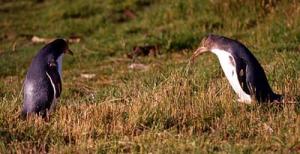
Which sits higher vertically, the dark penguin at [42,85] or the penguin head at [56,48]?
the penguin head at [56,48]

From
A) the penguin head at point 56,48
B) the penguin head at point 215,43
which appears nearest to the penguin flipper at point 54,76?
the penguin head at point 56,48

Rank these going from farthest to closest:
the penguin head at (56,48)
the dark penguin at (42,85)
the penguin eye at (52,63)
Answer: the penguin head at (56,48)
the penguin eye at (52,63)
the dark penguin at (42,85)

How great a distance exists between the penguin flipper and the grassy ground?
0.18 metres

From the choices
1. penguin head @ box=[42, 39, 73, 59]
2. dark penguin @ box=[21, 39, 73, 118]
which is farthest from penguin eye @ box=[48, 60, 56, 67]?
penguin head @ box=[42, 39, 73, 59]

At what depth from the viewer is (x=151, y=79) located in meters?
9.48

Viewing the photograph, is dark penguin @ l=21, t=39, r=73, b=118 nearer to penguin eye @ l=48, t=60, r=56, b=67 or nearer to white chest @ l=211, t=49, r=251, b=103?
penguin eye @ l=48, t=60, r=56, b=67

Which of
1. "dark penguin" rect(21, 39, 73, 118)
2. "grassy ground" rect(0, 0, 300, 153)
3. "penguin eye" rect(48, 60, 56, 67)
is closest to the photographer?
"grassy ground" rect(0, 0, 300, 153)

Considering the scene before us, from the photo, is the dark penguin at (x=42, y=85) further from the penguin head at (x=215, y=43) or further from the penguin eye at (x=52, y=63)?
the penguin head at (x=215, y=43)

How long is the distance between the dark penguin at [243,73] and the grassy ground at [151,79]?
19cm

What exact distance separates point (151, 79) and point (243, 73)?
191 cm

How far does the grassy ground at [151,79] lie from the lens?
6738mm

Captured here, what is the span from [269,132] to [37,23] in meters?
9.69

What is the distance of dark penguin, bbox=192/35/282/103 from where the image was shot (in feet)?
25.5

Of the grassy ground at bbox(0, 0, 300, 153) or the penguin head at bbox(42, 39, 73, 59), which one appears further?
the penguin head at bbox(42, 39, 73, 59)
